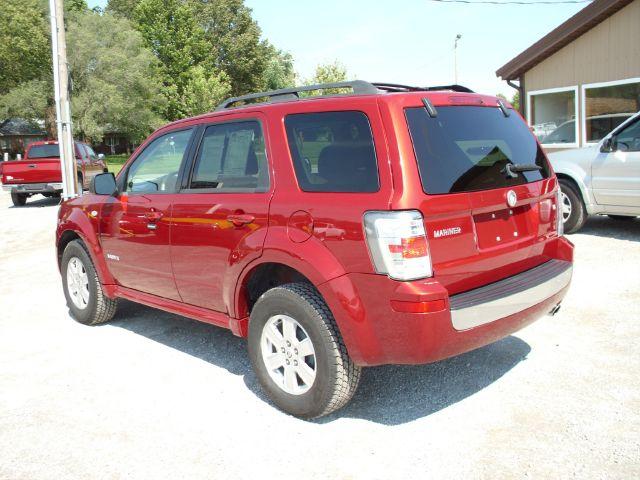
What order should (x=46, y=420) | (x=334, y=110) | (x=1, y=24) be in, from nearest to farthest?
(x=334, y=110) → (x=46, y=420) → (x=1, y=24)

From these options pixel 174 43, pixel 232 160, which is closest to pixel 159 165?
pixel 232 160

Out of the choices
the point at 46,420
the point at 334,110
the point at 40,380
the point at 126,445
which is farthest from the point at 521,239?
the point at 40,380

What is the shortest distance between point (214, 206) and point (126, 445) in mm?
1548

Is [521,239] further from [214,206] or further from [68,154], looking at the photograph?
[68,154]

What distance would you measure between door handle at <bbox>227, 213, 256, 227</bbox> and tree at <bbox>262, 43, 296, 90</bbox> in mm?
63161

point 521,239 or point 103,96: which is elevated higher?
point 103,96

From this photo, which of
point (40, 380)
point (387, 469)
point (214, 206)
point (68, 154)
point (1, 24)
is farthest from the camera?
point (1, 24)

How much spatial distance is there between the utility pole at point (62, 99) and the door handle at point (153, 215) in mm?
11571

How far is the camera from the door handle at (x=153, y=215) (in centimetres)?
455

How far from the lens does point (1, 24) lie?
39.5 metres

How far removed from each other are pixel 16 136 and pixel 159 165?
65.8m

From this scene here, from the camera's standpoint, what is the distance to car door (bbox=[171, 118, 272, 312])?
379cm

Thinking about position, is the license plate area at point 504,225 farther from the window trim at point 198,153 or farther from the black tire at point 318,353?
the window trim at point 198,153

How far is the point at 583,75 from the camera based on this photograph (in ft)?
46.9
